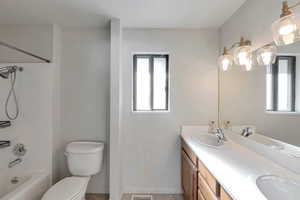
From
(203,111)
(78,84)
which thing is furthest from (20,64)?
(203,111)

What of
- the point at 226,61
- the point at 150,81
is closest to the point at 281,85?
the point at 226,61

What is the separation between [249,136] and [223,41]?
126cm

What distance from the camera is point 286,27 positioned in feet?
3.52

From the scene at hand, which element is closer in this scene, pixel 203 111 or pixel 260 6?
pixel 260 6

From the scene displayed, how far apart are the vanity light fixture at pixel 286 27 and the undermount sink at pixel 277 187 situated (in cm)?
87

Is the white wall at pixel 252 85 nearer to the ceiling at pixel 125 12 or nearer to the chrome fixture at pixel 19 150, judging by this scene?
the ceiling at pixel 125 12

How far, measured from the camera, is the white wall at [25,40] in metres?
2.28

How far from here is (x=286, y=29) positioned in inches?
42.3

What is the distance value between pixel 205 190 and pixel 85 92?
1846mm

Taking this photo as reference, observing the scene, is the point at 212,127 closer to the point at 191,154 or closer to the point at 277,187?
the point at 191,154

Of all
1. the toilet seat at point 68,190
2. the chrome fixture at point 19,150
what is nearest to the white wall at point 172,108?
the toilet seat at point 68,190

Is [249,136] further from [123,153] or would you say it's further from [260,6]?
[123,153]

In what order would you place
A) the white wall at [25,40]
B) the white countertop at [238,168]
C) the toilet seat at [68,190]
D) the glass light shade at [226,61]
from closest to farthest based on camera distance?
1. the white countertop at [238,168]
2. the toilet seat at [68,190]
3. the glass light shade at [226,61]
4. the white wall at [25,40]

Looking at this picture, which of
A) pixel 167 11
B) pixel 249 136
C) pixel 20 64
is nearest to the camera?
pixel 249 136
